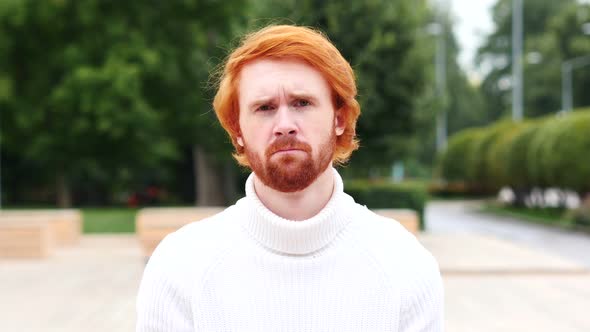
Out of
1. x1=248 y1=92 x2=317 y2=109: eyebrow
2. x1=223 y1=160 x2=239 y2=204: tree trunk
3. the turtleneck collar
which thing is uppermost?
x1=248 y1=92 x2=317 y2=109: eyebrow

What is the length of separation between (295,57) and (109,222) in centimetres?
2464

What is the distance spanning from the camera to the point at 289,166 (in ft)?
6.80

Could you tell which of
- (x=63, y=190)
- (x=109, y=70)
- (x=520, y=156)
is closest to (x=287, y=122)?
(x=109, y=70)

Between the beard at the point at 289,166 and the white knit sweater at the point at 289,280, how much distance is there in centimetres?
12

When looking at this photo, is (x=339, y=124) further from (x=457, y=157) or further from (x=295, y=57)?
(x=457, y=157)

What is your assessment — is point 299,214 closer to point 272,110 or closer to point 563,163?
point 272,110

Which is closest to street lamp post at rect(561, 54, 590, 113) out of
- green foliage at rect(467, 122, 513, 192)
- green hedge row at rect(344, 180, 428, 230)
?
green foliage at rect(467, 122, 513, 192)

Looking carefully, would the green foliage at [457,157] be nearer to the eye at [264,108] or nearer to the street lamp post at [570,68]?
the street lamp post at [570,68]

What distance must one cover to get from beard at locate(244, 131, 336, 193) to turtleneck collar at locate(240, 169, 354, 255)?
101mm

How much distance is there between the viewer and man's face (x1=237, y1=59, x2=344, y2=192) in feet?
6.77

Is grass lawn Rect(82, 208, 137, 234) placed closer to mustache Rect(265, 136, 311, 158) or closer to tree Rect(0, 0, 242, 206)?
tree Rect(0, 0, 242, 206)

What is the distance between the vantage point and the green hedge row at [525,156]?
2477 centimetres

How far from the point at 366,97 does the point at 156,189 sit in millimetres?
22854

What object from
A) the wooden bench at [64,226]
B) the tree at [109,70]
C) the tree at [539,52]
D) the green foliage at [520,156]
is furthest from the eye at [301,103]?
the tree at [539,52]
